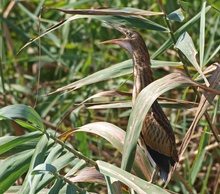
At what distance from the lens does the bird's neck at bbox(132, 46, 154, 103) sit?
227 cm

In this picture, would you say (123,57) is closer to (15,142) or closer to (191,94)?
(191,94)

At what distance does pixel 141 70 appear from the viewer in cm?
228

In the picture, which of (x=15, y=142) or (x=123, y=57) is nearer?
(x=15, y=142)

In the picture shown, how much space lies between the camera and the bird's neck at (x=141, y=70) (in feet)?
7.46

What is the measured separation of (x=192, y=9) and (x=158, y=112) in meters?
1.47

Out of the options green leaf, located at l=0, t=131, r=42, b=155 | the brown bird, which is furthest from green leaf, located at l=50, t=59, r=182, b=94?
green leaf, located at l=0, t=131, r=42, b=155

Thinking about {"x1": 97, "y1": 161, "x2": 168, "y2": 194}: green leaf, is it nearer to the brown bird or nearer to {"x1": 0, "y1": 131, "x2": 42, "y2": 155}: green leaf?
{"x1": 0, "y1": 131, "x2": 42, "y2": 155}: green leaf

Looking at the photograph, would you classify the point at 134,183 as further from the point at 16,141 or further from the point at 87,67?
the point at 87,67

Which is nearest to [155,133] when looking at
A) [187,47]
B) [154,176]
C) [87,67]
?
[154,176]

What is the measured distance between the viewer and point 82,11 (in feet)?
6.52

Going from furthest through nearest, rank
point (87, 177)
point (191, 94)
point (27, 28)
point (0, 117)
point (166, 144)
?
point (27, 28)
point (191, 94)
point (166, 144)
point (87, 177)
point (0, 117)

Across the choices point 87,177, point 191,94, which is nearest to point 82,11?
point 87,177

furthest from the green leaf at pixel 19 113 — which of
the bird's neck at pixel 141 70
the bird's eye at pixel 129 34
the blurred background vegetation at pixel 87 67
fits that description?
the blurred background vegetation at pixel 87 67

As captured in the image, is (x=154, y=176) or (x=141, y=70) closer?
(x=154, y=176)
